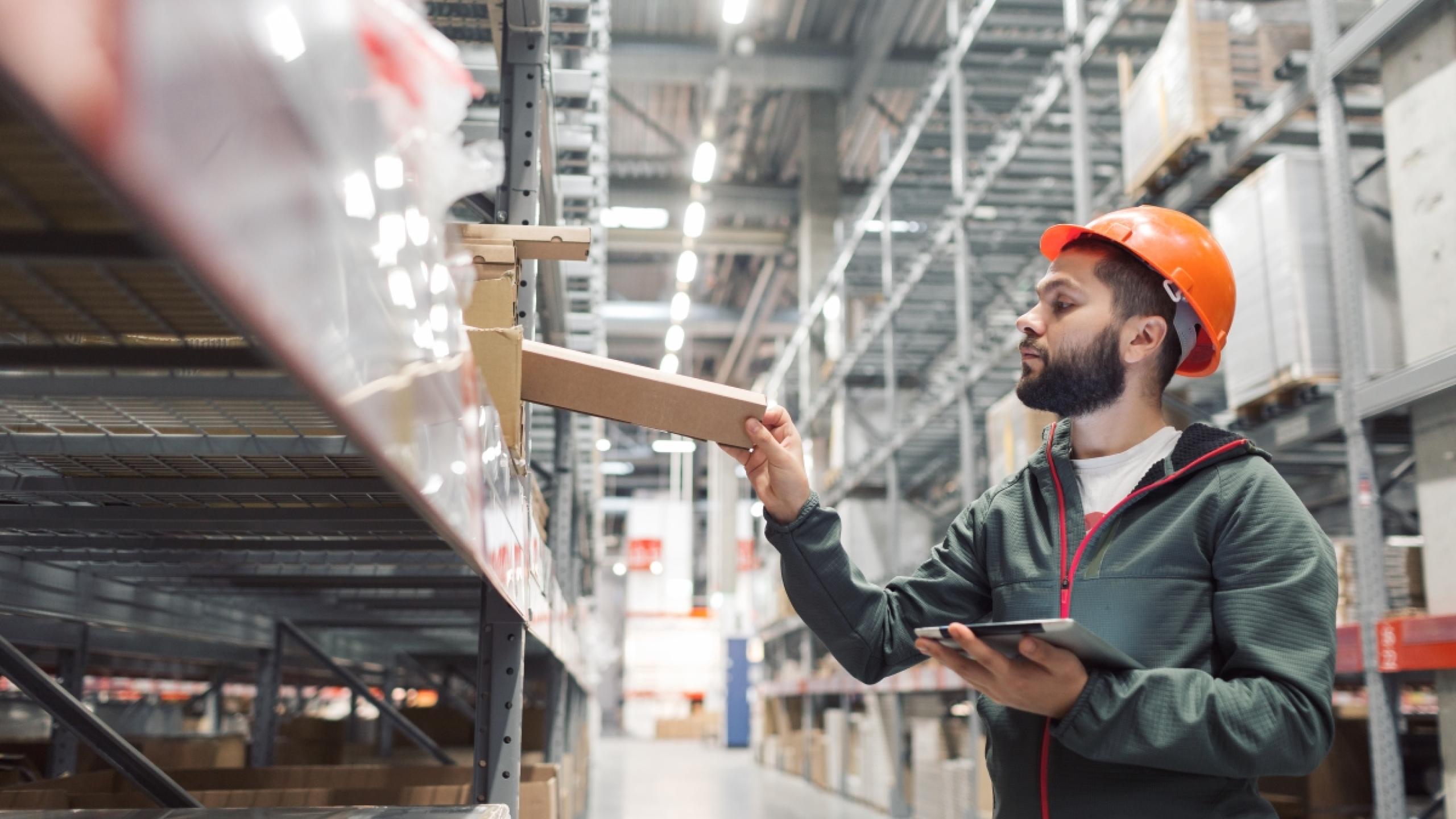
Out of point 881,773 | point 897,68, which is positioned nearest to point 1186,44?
point 881,773

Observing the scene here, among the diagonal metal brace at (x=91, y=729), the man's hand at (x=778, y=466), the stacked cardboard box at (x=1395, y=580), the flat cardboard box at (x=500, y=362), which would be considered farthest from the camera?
the stacked cardboard box at (x=1395, y=580)

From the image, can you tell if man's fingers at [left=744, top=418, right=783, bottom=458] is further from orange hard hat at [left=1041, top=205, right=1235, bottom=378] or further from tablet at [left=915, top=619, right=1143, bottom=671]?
orange hard hat at [left=1041, top=205, right=1235, bottom=378]

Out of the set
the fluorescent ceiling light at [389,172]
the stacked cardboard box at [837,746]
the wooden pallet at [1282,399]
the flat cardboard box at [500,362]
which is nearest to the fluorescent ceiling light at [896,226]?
the stacked cardboard box at [837,746]

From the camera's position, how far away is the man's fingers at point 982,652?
1502 millimetres

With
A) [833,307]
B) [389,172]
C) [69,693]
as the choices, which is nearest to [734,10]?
[833,307]

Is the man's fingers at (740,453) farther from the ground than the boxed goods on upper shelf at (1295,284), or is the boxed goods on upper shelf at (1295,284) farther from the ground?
the boxed goods on upper shelf at (1295,284)

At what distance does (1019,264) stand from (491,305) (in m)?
8.58

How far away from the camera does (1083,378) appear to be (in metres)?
1.95

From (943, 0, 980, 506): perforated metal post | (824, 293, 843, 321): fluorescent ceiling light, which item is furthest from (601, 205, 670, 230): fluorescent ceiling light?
(943, 0, 980, 506): perforated metal post

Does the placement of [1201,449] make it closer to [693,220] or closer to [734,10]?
[734,10]

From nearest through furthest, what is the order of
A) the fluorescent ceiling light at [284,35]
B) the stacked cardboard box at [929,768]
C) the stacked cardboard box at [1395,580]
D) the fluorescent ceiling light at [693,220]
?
1. the fluorescent ceiling light at [284,35]
2. the stacked cardboard box at [1395,580]
3. the stacked cardboard box at [929,768]
4. the fluorescent ceiling light at [693,220]

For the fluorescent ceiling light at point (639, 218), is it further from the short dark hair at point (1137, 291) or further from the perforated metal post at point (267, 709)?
the short dark hair at point (1137, 291)

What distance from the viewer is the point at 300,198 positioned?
64 centimetres

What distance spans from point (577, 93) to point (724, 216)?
1445 centimetres
